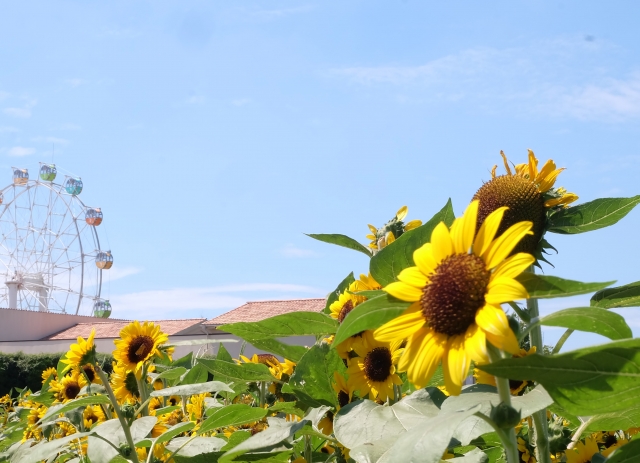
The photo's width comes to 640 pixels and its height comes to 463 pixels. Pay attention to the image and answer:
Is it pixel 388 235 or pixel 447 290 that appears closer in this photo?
pixel 447 290

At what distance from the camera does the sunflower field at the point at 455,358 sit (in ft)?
2.08

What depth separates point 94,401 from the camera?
160cm

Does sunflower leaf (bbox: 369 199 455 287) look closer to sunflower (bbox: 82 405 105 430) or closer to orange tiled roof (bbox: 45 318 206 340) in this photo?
sunflower (bbox: 82 405 105 430)

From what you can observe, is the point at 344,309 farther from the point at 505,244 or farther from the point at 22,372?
the point at 22,372

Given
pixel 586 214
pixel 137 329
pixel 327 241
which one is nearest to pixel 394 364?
pixel 327 241

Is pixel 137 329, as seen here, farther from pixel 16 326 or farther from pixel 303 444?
pixel 16 326

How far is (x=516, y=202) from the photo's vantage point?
3.50 ft

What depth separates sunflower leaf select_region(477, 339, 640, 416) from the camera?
600 mm

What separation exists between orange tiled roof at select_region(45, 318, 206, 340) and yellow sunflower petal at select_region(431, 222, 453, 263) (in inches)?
887

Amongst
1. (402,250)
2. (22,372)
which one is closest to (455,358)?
(402,250)

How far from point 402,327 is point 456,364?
8 cm

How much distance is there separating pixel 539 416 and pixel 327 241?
41cm

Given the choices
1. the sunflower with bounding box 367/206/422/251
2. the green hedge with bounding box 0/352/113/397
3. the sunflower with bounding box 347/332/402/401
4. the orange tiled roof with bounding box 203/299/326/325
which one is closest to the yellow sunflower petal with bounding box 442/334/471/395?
the sunflower with bounding box 347/332/402/401

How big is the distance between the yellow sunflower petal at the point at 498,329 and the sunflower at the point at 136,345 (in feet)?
5.77
